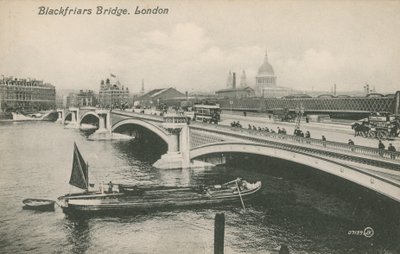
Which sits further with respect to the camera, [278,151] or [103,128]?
[103,128]

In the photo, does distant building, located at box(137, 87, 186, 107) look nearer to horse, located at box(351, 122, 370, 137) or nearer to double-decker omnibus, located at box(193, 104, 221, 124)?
double-decker omnibus, located at box(193, 104, 221, 124)

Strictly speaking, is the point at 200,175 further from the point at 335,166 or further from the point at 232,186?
the point at 335,166

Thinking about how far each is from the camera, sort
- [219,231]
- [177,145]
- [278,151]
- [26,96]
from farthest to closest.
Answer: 1. [26,96]
2. [177,145]
3. [278,151]
4. [219,231]

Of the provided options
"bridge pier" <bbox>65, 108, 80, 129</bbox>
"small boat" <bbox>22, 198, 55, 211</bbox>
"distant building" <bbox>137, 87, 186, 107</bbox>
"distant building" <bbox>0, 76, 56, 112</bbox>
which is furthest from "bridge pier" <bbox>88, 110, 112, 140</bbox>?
"small boat" <bbox>22, 198, 55, 211</bbox>

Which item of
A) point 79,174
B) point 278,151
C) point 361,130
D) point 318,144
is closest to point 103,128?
point 79,174

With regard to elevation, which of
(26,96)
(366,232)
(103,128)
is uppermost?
(26,96)

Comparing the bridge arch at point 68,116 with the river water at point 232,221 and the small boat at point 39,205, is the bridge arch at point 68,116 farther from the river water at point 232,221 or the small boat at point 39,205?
the small boat at point 39,205

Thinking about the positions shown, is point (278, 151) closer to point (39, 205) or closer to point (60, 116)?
point (39, 205)
